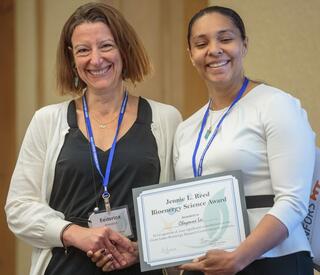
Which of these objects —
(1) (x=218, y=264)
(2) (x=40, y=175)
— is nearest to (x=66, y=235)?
(2) (x=40, y=175)

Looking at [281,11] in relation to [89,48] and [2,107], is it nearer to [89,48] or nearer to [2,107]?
[89,48]

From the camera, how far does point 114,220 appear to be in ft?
5.88

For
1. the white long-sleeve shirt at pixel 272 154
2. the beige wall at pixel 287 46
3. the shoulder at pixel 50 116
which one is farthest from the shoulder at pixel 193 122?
the beige wall at pixel 287 46

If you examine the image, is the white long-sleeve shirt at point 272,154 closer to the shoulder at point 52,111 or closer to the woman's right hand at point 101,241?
the woman's right hand at point 101,241

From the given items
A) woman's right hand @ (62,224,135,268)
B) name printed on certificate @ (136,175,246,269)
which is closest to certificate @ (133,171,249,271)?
name printed on certificate @ (136,175,246,269)

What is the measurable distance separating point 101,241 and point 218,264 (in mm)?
398

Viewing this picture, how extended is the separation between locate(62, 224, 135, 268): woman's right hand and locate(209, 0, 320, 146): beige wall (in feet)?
4.39

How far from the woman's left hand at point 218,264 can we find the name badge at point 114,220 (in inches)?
12.3

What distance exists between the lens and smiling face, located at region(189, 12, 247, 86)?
5.69 ft

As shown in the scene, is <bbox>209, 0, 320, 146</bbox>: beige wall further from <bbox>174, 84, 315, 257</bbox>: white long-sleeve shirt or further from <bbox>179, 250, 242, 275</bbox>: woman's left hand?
<bbox>179, 250, 242, 275</bbox>: woman's left hand

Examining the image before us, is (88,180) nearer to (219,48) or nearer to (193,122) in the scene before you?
(193,122)

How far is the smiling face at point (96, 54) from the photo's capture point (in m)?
1.91

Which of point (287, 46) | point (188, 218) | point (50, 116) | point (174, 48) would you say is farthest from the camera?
point (174, 48)

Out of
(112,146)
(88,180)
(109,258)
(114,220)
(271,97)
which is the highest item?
(271,97)
